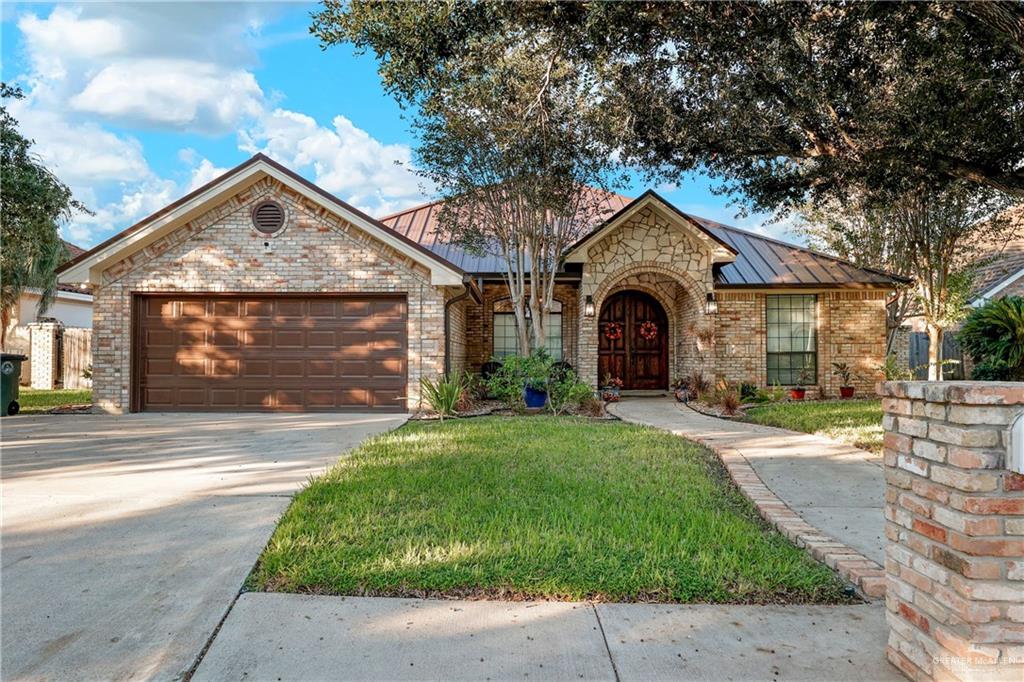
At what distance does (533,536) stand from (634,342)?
13071 mm

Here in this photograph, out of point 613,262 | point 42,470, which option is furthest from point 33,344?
point 613,262

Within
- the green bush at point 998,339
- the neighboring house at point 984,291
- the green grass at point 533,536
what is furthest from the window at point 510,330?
the neighboring house at point 984,291

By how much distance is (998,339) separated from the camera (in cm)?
1048

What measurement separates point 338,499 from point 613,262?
35.2 ft

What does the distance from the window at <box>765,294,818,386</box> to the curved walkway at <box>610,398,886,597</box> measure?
5893 mm

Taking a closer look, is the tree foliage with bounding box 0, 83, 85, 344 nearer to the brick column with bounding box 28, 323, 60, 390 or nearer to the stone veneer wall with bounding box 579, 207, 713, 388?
the brick column with bounding box 28, 323, 60, 390

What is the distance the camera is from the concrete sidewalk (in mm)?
2469

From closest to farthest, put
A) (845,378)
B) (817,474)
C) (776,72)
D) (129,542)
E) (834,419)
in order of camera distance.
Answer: (129,542), (817,474), (776,72), (834,419), (845,378)

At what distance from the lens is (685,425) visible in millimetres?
9828

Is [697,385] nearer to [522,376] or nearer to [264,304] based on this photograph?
[522,376]

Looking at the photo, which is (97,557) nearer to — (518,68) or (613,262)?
(518,68)

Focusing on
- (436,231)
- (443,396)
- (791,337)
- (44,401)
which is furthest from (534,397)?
(44,401)

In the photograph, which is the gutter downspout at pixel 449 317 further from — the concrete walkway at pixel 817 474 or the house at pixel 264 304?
the concrete walkway at pixel 817 474

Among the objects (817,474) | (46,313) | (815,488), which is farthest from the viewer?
(46,313)
